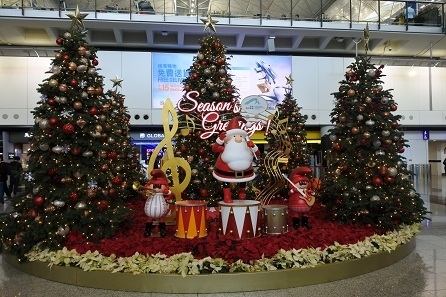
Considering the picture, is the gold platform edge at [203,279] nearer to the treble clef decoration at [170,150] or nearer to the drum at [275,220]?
the drum at [275,220]

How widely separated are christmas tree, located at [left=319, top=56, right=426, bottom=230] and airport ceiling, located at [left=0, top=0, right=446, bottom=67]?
9.87 meters

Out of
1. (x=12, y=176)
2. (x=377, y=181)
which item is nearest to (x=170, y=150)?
(x=377, y=181)

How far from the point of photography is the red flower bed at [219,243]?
4.68m

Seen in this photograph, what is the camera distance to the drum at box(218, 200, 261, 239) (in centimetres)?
528

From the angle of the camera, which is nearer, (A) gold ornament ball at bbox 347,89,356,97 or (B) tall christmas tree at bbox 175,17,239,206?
(A) gold ornament ball at bbox 347,89,356,97

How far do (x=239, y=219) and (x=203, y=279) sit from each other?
1170 mm

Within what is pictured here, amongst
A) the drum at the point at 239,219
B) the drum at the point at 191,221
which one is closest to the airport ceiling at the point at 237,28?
the drum at the point at 191,221

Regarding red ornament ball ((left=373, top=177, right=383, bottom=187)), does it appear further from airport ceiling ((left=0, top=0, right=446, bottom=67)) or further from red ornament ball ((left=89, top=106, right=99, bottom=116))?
airport ceiling ((left=0, top=0, right=446, bottom=67))

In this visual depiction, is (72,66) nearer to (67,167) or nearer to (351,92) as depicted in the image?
(67,167)

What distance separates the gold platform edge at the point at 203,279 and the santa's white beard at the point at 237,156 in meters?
1.74

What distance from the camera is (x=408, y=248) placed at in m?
5.94

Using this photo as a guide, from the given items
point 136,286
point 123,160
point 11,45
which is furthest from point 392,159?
point 11,45

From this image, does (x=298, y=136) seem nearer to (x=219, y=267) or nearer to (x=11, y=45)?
(x=219, y=267)

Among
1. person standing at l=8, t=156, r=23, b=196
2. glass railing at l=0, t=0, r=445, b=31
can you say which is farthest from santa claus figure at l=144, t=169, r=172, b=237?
glass railing at l=0, t=0, r=445, b=31
